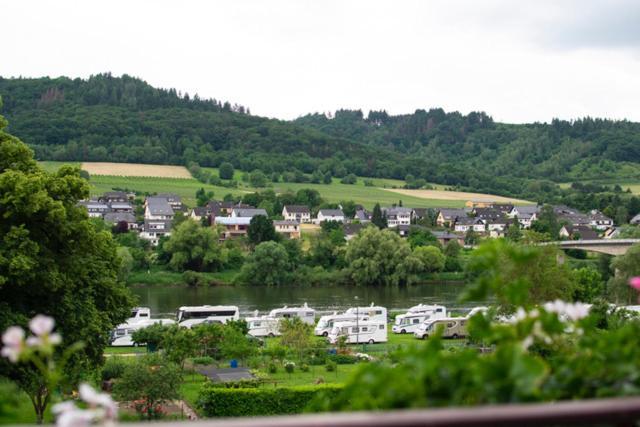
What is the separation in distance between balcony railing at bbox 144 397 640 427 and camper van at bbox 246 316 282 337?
3413 cm

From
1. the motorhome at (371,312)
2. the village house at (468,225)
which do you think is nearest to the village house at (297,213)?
the village house at (468,225)

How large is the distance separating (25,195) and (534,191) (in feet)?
410

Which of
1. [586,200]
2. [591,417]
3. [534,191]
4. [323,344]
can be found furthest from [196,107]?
[591,417]

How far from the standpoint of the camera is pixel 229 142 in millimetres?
145875

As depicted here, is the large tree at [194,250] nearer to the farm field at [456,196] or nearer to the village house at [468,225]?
the village house at [468,225]

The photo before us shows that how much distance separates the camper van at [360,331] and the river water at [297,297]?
1011 cm

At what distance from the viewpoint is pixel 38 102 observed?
6206 inches

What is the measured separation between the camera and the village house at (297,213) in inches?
3730

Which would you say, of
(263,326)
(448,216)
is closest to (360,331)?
(263,326)

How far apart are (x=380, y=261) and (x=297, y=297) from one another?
977 centimetres

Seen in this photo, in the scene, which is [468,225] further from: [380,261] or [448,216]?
[380,261]

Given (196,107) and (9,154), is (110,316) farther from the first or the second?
(196,107)

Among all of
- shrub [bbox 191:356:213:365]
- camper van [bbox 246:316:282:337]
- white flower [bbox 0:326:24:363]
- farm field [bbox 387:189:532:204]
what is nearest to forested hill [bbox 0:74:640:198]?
farm field [bbox 387:189:532:204]

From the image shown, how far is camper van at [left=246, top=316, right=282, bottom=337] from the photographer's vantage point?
36.6m
